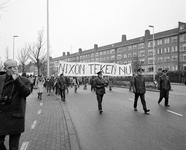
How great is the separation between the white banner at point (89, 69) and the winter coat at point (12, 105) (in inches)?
541

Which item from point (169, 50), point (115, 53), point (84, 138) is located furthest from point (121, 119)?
point (115, 53)

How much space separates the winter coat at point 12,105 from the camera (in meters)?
2.70

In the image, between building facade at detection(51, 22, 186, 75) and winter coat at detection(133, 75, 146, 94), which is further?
building facade at detection(51, 22, 186, 75)

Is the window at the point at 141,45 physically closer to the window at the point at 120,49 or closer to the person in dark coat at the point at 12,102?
the window at the point at 120,49

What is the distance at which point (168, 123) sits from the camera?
226 inches

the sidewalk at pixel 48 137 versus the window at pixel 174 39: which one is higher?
the window at pixel 174 39

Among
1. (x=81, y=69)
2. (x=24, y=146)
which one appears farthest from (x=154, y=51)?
(x=24, y=146)

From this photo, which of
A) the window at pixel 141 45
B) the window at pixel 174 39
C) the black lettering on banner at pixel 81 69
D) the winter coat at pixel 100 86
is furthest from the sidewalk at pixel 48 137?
the window at pixel 141 45

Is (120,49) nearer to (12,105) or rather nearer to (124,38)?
(124,38)

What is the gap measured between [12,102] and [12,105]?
1.8 inches

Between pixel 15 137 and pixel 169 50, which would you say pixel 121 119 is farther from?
pixel 169 50

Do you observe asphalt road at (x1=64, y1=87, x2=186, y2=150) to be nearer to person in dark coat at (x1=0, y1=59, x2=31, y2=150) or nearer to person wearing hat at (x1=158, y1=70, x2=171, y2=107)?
person in dark coat at (x1=0, y1=59, x2=31, y2=150)

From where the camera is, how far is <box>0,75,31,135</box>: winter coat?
2701 mm

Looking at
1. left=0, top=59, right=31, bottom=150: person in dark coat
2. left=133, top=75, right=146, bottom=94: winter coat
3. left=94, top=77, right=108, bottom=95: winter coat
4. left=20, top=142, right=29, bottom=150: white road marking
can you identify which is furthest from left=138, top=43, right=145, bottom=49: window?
left=0, top=59, right=31, bottom=150: person in dark coat
